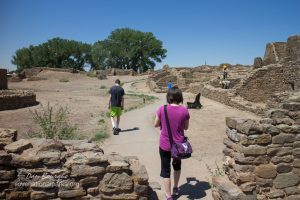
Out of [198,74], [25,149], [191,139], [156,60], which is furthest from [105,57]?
[25,149]

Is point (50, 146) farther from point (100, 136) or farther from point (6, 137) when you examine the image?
point (100, 136)

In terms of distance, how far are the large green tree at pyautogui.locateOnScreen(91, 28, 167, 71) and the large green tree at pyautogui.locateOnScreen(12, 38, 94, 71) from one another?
137 inches

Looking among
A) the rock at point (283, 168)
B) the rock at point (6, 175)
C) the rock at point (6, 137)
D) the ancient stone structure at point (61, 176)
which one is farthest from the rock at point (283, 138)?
the rock at point (6, 137)

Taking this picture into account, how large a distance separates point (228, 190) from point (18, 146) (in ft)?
12.0

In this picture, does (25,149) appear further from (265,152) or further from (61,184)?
(265,152)

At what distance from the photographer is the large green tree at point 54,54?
240ft

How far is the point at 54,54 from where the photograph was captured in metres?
74.1

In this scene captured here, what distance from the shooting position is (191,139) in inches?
447

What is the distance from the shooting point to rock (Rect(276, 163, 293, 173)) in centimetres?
558

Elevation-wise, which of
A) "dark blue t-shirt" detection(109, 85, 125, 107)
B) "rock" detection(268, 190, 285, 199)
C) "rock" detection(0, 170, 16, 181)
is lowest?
"rock" detection(268, 190, 285, 199)

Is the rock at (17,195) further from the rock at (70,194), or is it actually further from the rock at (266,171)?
the rock at (266,171)

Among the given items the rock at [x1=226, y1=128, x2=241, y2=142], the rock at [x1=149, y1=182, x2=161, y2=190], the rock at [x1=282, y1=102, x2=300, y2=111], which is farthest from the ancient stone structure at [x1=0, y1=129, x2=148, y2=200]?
the rock at [x1=282, y1=102, x2=300, y2=111]

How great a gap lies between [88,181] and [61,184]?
1.42 ft

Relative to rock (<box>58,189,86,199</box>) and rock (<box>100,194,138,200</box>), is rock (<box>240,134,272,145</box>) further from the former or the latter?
rock (<box>58,189,86,199</box>)
